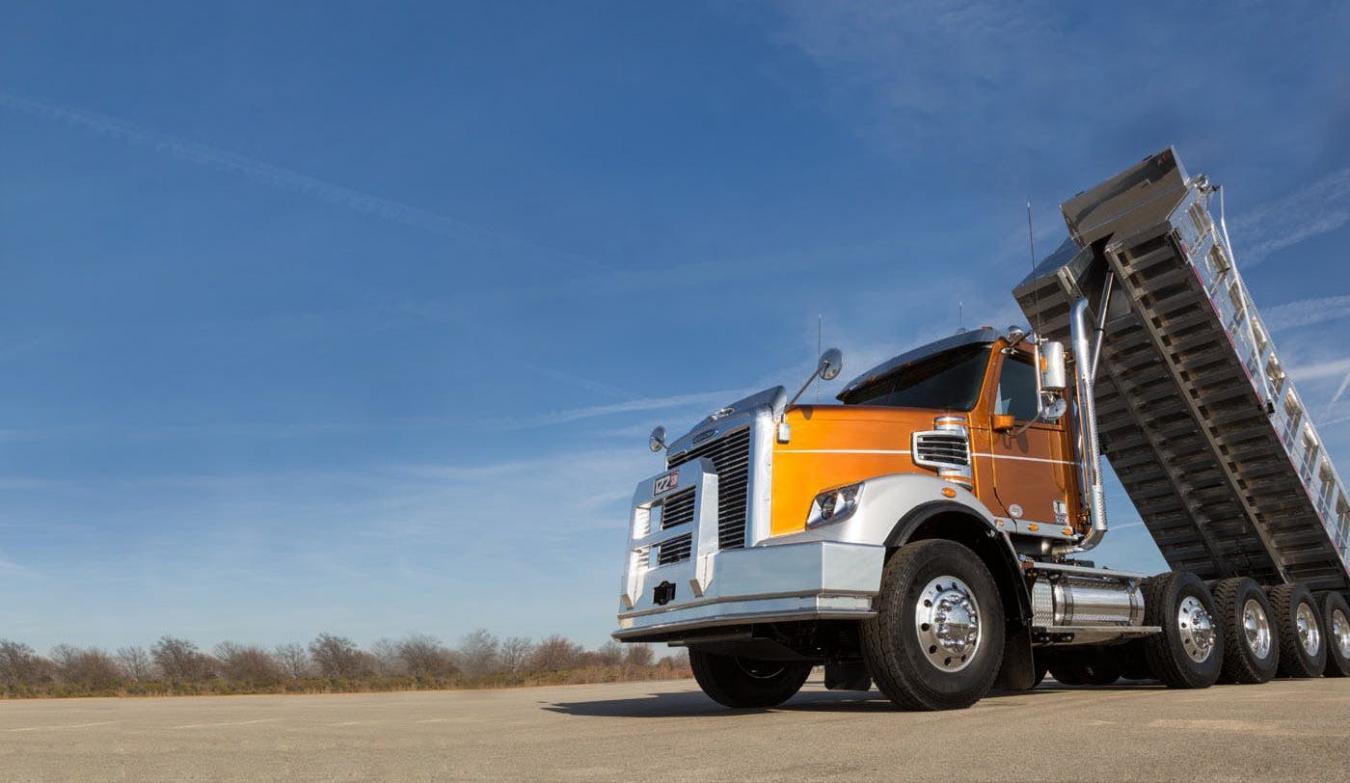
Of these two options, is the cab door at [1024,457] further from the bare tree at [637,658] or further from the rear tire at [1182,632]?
the bare tree at [637,658]

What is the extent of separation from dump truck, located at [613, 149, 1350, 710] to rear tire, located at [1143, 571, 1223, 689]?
0.02 meters

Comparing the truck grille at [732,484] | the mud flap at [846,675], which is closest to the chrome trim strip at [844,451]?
the truck grille at [732,484]

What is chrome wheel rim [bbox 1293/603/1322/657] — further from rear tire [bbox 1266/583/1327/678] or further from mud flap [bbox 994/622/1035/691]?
mud flap [bbox 994/622/1035/691]

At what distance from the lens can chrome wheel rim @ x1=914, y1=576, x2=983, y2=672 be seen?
6.12 metres

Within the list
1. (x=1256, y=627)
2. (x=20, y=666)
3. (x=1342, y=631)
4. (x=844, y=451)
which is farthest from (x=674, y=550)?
(x=20, y=666)

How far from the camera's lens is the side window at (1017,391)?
7414 millimetres

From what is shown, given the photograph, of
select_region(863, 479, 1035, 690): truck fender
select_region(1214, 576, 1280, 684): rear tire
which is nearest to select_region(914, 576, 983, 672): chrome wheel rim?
select_region(863, 479, 1035, 690): truck fender

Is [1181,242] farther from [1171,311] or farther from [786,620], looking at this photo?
[786,620]

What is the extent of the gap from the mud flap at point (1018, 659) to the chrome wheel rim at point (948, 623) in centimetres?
74

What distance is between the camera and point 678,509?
6883 mm

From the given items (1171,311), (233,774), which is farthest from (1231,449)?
(233,774)

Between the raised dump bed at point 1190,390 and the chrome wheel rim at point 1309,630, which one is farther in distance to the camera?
the chrome wheel rim at point 1309,630

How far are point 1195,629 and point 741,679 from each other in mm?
3530

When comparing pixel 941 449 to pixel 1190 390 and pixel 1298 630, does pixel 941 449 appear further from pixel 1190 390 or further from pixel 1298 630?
pixel 1298 630
